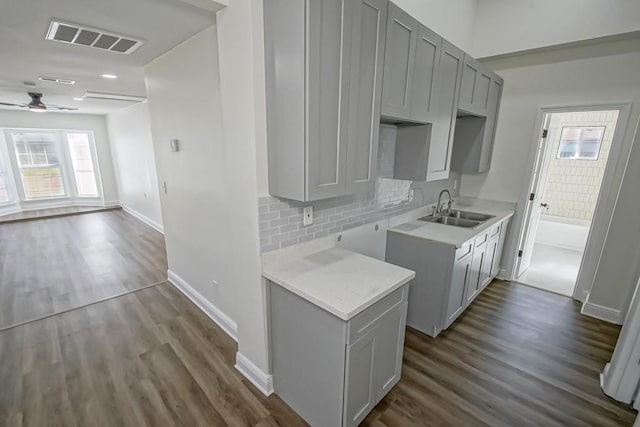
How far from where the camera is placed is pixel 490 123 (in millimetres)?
3332

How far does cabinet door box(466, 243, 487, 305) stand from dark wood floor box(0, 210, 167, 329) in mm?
3667

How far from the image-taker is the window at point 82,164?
716 cm

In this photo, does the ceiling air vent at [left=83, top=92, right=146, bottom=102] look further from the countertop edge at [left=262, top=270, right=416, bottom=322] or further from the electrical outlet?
the countertop edge at [left=262, top=270, right=416, bottom=322]

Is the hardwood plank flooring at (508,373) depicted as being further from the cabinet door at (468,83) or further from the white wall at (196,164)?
the cabinet door at (468,83)

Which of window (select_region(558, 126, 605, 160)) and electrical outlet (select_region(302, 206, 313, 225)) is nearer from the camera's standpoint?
electrical outlet (select_region(302, 206, 313, 225))

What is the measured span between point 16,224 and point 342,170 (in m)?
7.91

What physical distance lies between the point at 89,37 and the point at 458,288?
366cm

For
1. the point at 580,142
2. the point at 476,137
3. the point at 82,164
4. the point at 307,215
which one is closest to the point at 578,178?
the point at 580,142

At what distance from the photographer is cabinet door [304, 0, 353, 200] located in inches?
52.7

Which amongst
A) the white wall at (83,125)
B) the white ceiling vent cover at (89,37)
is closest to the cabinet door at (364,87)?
the white ceiling vent cover at (89,37)

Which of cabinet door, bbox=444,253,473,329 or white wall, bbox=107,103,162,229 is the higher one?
white wall, bbox=107,103,162,229

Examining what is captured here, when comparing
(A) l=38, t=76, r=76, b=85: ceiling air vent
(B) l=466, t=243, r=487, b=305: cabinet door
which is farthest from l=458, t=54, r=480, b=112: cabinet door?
(A) l=38, t=76, r=76, b=85: ceiling air vent

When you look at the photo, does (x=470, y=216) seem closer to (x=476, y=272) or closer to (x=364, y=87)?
(x=476, y=272)

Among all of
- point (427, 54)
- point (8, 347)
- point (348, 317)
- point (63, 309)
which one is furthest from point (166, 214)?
point (427, 54)
